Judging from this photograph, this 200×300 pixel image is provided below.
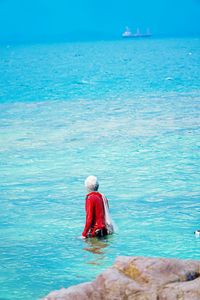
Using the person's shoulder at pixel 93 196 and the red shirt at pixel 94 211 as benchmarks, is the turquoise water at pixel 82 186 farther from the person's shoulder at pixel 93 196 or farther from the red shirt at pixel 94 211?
the person's shoulder at pixel 93 196

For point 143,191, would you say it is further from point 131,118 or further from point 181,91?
point 181,91

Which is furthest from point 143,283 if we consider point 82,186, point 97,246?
point 82,186

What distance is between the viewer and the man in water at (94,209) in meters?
11.1

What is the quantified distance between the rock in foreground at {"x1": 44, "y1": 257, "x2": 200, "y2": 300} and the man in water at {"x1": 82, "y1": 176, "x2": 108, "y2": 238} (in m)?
3.83

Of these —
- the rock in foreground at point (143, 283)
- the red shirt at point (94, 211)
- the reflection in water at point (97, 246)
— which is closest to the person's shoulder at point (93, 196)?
the red shirt at point (94, 211)

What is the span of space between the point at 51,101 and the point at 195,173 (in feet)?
79.4

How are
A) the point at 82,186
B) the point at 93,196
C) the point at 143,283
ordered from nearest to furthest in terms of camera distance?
1. the point at 143,283
2. the point at 93,196
3. the point at 82,186

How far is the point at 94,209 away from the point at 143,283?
169 inches

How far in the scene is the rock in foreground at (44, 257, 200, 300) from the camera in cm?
676

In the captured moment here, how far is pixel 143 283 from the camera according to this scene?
698 cm

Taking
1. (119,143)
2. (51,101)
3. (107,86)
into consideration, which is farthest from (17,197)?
(107,86)

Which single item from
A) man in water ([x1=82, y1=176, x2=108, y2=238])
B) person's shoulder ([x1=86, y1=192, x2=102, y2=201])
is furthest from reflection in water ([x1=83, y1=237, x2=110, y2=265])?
person's shoulder ([x1=86, y1=192, x2=102, y2=201])

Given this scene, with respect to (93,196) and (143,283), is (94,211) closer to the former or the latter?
(93,196)

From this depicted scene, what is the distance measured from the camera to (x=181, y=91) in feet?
151
